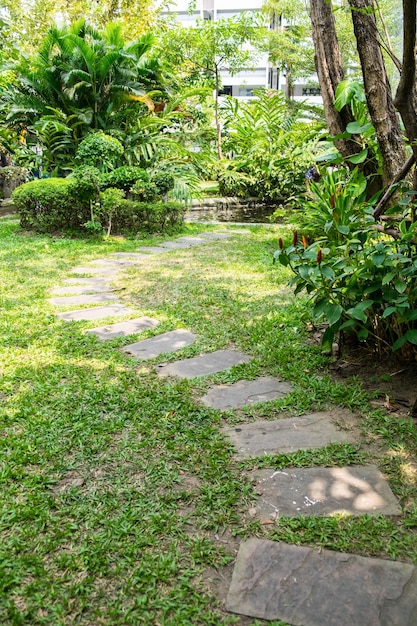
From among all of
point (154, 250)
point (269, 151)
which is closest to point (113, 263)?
point (154, 250)

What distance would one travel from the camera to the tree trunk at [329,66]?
3.15 meters

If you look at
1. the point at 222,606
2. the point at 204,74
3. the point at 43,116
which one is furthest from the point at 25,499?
the point at 204,74

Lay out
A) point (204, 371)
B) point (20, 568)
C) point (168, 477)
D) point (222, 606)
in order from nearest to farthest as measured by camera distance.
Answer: point (222, 606), point (20, 568), point (168, 477), point (204, 371)

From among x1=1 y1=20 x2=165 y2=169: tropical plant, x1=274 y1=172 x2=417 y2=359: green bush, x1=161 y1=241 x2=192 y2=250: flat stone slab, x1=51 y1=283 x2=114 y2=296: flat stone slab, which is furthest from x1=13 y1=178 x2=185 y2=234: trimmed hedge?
x1=274 y1=172 x2=417 y2=359: green bush

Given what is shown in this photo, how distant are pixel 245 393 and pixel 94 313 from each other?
5.67 feet

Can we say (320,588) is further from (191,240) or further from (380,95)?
(191,240)

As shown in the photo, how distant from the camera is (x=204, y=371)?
2764 millimetres

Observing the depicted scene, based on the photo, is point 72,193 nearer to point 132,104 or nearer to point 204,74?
point 132,104

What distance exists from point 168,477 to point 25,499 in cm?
53

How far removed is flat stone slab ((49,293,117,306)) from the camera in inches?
160

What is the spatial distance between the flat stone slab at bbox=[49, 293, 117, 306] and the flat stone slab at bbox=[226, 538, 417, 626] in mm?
2941

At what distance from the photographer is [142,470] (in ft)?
6.23

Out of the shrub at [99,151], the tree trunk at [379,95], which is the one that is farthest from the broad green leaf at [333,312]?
the shrub at [99,151]

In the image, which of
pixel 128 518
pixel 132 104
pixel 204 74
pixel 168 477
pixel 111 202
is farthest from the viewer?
pixel 204 74
